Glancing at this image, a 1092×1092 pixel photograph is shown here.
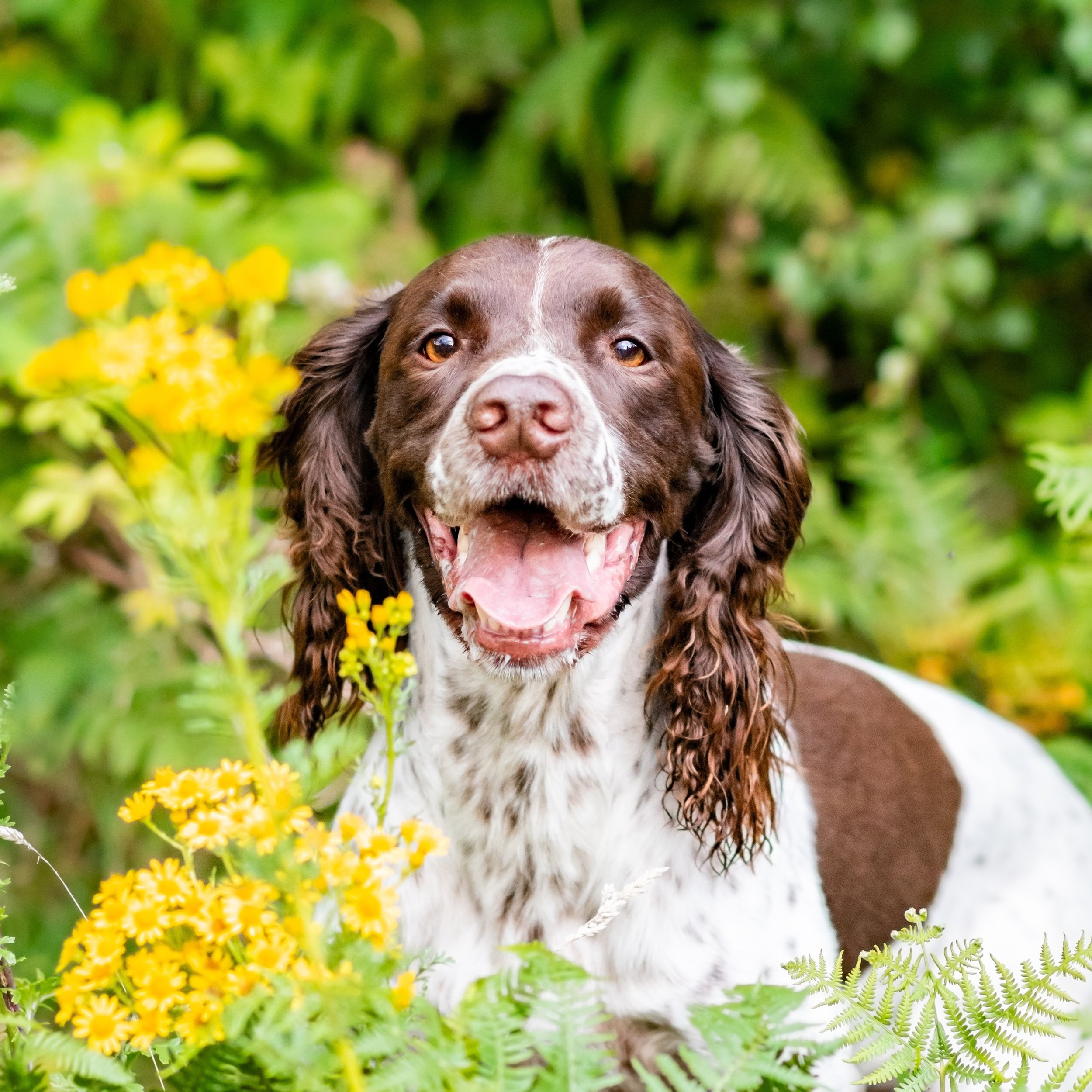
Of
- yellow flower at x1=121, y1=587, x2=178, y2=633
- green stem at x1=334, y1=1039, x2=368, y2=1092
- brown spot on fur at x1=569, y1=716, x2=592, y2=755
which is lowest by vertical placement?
yellow flower at x1=121, y1=587, x2=178, y2=633

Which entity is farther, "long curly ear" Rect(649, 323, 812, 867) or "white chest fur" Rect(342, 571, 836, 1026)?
"long curly ear" Rect(649, 323, 812, 867)

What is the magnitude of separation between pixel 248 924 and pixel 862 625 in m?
3.55

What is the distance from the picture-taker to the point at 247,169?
4.77m

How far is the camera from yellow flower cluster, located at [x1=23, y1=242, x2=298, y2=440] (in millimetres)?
1279

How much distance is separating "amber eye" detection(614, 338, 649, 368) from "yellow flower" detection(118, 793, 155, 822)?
4.60ft

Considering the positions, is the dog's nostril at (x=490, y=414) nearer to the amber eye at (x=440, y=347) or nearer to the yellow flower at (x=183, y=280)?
the amber eye at (x=440, y=347)

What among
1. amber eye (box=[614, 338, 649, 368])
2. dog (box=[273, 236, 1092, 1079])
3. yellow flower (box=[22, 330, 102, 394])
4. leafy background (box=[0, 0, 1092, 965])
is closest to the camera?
yellow flower (box=[22, 330, 102, 394])

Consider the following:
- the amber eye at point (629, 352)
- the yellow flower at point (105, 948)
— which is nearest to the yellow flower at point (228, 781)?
the yellow flower at point (105, 948)

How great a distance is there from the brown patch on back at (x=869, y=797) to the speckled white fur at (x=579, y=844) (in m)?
0.13

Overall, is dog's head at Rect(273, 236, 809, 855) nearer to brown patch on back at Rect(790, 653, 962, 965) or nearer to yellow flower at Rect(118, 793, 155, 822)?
brown patch on back at Rect(790, 653, 962, 965)

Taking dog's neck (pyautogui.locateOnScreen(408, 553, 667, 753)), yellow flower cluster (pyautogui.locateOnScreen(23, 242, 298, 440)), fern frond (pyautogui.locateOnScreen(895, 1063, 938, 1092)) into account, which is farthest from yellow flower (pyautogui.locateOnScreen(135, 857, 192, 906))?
dog's neck (pyautogui.locateOnScreen(408, 553, 667, 753))

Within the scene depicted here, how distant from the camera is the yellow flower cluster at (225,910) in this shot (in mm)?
1361

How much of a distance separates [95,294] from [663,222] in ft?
16.8

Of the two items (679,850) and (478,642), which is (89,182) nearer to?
(478,642)
